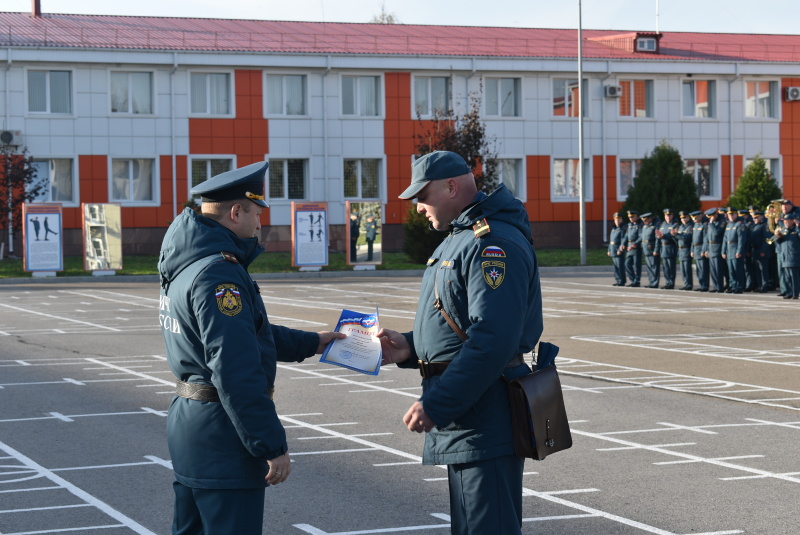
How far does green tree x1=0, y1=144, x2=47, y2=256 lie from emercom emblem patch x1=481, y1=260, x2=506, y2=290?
34932 millimetres

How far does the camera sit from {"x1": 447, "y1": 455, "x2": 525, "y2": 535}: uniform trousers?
439 centimetres

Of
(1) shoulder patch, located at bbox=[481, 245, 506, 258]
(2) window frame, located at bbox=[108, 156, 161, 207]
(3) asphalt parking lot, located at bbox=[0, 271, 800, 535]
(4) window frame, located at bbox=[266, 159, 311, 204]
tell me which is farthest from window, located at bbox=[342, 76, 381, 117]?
(1) shoulder patch, located at bbox=[481, 245, 506, 258]

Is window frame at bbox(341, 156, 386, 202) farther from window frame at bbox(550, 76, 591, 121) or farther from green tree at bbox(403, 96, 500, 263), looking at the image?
window frame at bbox(550, 76, 591, 121)

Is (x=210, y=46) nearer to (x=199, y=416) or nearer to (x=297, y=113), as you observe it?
(x=297, y=113)

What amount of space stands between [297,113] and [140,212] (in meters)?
6.98

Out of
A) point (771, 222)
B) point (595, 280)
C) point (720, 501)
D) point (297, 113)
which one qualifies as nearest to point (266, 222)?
point (297, 113)

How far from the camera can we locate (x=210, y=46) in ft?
143

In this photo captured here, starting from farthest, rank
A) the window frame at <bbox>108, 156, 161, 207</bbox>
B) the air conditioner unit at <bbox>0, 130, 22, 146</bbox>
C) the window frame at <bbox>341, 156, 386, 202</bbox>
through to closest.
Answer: the window frame at <bbox>341, 156, 386, 202</bbox>, the window frame at <bbox>108, 156, 161, 207</bbox>, the air conditioner unit at <bbox>0, 130, 22, 146</bbox>

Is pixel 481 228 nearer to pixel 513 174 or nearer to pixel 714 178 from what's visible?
pixel 513 174

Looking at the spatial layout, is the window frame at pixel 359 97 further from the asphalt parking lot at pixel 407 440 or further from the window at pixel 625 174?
the asphalt parking lot at pixel 407 440

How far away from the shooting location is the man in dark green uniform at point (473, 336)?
14.3ft

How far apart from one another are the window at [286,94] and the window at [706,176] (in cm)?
1655

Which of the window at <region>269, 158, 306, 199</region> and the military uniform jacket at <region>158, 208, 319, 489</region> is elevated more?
the window at <region>269, 158, 306, 199</region>

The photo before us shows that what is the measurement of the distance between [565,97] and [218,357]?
44.7 m
